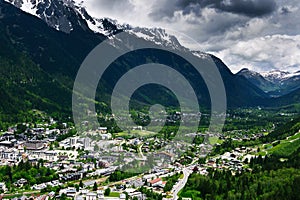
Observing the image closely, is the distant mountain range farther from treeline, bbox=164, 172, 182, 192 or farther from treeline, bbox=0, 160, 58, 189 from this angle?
treeline, bbox=164, 172, 182, 192

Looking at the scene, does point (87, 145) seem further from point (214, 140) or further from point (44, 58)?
point (44, 58)

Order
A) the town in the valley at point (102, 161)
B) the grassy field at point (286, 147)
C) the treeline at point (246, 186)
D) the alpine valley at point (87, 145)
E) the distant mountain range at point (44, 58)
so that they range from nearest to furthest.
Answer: the treeline at point (246, 186), the alpine valley at point (87, 145), the town in the valley at point (102, 161), the grassy field at point (286, 147), the distant mountain range at point (44, 58)

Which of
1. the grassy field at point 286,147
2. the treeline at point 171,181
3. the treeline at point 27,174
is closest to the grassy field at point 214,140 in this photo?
the grassy field at point 286,147

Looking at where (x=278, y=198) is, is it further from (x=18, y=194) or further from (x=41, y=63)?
(x=41, y=63)

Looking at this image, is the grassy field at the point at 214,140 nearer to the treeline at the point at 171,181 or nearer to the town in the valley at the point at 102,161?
the town in the valley at the point at 102,161

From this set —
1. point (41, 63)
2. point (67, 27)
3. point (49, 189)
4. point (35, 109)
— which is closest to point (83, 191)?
point (49, 189)

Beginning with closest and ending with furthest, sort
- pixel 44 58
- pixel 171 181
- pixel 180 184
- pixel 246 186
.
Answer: pixel 246 186 → pixel 180 184 → pixel 171 181 → pixel 44 58

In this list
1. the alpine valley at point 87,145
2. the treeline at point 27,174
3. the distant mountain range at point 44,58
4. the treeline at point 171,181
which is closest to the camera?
the alpine valley at point 87,145

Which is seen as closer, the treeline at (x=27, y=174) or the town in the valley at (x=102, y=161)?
the town in the valley at (x=102, y=161)

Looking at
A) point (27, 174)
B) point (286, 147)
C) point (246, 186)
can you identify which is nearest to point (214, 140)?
point (286, 147)

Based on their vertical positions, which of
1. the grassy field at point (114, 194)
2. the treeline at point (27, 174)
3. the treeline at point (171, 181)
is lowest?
the grassy field at point (114, 194)

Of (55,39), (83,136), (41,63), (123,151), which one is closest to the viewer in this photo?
(123,151)
